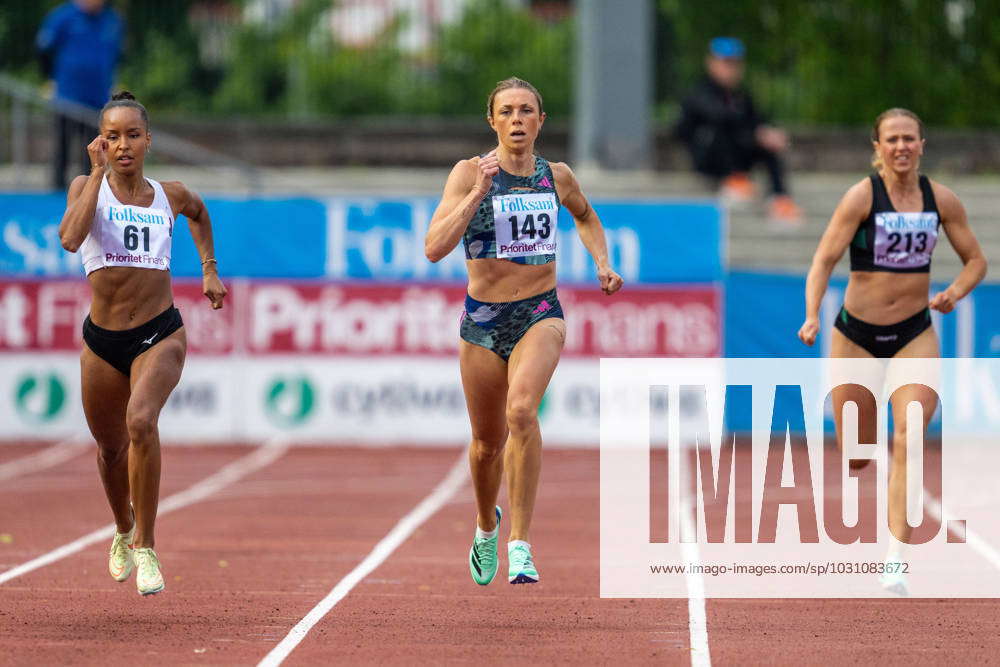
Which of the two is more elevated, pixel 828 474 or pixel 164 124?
pixel 164 124

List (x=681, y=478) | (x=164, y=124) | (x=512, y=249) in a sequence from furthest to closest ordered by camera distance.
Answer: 1. (x=164, y=124)
2. (x=681, y=478)
3. (x=512, y=249)

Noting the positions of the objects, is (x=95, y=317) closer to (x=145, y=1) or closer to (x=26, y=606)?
(x=26, y=606)

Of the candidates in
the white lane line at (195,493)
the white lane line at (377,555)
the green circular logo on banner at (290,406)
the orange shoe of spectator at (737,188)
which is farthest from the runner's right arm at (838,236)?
the orange shoe of spectator at (737,188)

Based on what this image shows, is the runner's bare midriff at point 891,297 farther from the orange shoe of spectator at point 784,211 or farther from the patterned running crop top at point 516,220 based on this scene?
the orange shoe of spectator at point 784,211

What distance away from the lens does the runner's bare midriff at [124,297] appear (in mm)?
8570

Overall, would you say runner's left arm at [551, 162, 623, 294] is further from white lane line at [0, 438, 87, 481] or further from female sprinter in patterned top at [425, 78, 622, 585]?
white lane line at [0, 438, 87, 481]

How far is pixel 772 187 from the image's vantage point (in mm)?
20391

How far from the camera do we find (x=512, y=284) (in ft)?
28.2

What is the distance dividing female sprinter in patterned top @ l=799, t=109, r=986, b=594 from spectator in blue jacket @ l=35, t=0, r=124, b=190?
1115 cm

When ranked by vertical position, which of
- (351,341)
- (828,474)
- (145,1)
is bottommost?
(828,474)

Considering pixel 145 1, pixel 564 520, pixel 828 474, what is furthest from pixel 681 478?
pixel 145 1

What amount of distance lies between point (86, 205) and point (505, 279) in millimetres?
1947

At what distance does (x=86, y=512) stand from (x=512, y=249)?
616 centimetres

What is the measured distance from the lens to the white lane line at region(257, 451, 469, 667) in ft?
26.2
